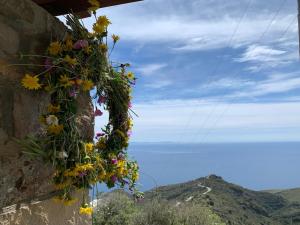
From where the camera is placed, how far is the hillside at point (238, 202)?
1208cm

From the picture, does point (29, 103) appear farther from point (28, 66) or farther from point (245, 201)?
point (245, 201)

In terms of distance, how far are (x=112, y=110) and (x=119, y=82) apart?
17cm

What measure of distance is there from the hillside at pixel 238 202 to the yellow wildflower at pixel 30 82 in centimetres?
993

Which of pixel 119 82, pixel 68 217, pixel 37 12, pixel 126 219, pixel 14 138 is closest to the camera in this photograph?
pixel 14 138

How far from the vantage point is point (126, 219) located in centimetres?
725

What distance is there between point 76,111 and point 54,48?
288 mm

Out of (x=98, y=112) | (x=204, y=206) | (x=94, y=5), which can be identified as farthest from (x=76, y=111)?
(x=204, y=206)

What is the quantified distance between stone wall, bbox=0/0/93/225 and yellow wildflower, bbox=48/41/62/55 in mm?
54

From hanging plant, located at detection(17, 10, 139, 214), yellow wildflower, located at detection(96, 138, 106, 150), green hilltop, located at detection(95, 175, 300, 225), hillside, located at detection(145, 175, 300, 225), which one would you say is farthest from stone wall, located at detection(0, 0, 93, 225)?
hillside, located at detection(145, 175, 300, 225)

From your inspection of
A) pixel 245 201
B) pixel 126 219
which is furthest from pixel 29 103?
pixel 245 201

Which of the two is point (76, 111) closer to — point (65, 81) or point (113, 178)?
point (65, 81)

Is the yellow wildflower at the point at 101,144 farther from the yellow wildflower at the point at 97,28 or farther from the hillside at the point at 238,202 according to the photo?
the hillside at the point at 238,202

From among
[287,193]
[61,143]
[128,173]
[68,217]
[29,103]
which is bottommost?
[287,193]

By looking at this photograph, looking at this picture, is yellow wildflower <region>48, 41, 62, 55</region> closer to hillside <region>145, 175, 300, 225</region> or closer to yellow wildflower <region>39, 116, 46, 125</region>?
yellow wildflower <region>39, 116, 46, 125</region>
